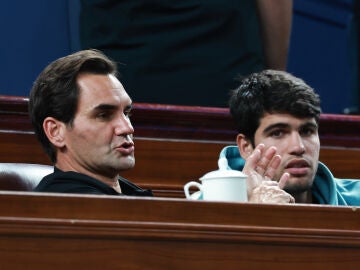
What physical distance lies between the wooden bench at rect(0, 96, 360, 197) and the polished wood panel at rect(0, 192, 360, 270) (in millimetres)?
1010

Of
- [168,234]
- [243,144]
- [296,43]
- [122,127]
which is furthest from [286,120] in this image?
[296,43]

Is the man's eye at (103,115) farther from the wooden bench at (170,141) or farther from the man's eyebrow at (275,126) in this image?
the man's eyebrow at (275,126)

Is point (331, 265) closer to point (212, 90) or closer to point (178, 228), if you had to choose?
point (178, 228)

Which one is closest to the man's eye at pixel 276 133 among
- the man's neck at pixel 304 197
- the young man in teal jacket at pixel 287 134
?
the young man in teal jacket at pixel 287 134

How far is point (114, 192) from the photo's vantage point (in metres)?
1.95

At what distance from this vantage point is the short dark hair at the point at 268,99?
92.7 inches

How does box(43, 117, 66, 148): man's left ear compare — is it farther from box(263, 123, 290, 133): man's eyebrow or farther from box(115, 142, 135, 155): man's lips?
box(263, 123, 290, 133): man's eyebrow

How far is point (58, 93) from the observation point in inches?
83.6

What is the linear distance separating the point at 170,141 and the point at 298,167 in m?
0.37

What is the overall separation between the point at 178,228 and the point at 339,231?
24cm

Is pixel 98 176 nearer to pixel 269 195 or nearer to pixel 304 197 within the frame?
pixel 269 195

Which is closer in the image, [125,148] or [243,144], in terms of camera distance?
[125,148]

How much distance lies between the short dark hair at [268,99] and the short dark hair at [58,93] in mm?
412

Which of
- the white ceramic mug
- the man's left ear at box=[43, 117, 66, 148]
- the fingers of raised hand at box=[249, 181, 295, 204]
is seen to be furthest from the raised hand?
the man's left ear at box=[43, 117, 66, 148]
